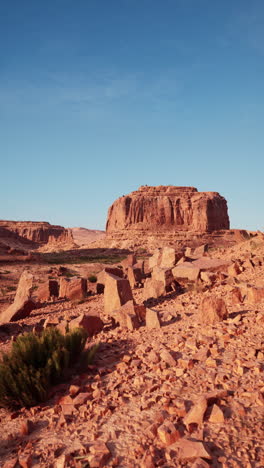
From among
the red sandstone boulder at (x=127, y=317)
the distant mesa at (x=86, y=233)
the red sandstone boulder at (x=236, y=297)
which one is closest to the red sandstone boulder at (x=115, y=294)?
the red sandstone boulder at (x=127, y=317)

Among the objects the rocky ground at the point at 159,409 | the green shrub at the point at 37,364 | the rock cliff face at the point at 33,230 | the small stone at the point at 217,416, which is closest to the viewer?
the rocky ground at the point at 159,409

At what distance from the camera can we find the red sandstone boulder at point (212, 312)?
550 centimetres

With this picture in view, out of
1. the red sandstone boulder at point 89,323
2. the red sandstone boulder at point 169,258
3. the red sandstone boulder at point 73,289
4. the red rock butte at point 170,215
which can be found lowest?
the red sandstone boulder at point 89,323

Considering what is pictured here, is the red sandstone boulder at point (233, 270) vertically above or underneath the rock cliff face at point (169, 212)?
underneath

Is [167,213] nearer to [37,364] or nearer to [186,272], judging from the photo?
[186,272]

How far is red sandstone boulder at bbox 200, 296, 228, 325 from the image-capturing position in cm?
550

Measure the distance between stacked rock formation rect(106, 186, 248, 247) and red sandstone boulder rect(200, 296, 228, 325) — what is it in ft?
196

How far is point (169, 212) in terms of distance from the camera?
72.9 meters

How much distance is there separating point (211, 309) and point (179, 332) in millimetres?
691

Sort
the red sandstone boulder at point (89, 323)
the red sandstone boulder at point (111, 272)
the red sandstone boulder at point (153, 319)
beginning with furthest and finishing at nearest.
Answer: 1. the red sandstone boulder at point (111, 272)
2. the red sandstone boulder at point (89, 323)
3. the red sandstone boulder at point (153, 319)

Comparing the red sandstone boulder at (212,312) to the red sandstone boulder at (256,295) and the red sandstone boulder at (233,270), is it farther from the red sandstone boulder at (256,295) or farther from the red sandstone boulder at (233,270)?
the red sandstone boulder at (233,270)

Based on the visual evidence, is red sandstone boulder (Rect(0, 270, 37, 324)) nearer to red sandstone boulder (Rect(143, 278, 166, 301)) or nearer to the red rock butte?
red sandstone boulder (Rect(143, 278, 166, 301))

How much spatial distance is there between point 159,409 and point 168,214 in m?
70.1

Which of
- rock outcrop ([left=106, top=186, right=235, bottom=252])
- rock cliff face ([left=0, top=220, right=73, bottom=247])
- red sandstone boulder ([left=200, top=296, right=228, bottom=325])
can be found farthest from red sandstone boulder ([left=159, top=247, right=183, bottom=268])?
rock cliff face ([left=0, top=220, right=73, bottom=247])
